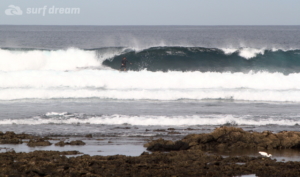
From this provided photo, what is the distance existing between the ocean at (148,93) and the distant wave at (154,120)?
0.10 feet

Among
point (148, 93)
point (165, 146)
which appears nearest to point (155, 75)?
point (148, 93)

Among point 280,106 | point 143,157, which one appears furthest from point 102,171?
point 280,106

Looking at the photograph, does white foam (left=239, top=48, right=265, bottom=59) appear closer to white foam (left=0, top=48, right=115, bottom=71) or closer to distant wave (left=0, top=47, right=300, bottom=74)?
distant wave (left=0, top=47, right=300, bottom=74)

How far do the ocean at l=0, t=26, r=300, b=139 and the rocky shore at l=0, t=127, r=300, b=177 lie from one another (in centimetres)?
196

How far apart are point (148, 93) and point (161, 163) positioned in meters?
11.0

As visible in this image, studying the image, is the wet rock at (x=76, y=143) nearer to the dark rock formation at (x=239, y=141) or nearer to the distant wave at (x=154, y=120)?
the dark rock formation at (x=239, y=141)

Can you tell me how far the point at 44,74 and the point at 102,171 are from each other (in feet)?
52.1

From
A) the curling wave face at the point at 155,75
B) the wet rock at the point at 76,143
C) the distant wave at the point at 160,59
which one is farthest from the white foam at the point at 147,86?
the wet rock at the point at 76,143

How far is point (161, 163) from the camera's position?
747 cm

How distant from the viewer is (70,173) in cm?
676

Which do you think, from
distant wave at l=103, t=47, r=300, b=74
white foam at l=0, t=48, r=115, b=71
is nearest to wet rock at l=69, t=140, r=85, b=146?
distant wave at l=103, t=47, r=300, b=74

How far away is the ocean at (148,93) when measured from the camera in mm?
12484

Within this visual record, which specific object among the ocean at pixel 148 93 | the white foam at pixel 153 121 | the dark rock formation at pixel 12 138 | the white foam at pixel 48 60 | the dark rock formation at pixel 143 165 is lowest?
the dark rock formation at pixel 143 165

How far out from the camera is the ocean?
12484 millimetres
